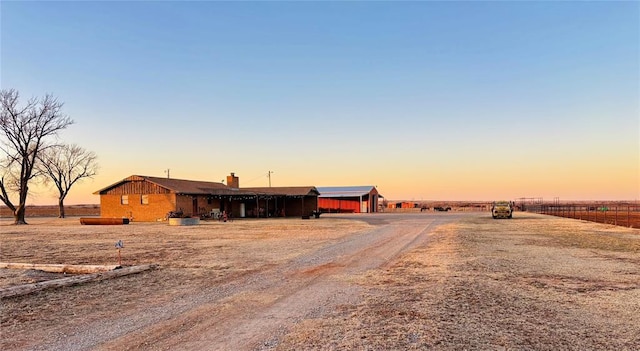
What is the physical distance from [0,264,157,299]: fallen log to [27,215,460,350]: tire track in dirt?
125 inches

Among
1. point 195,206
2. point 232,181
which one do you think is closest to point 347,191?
point 232,181

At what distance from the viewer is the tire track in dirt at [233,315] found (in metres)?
5.82

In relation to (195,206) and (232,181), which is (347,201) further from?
(195,206)

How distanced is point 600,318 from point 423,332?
10.5 ft

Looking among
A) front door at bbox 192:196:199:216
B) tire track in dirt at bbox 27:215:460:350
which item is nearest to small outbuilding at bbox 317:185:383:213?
front door at bbox 192:196:199:216

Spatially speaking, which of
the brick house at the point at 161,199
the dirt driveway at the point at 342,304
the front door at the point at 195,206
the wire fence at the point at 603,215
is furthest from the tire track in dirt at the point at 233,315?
the front door at the point at 195,206

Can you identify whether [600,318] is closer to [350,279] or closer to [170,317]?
[350,279]

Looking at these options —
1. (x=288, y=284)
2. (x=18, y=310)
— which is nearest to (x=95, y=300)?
(x=18, y=310)

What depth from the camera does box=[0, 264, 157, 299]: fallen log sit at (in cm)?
874

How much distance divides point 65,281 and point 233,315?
518 centimetres

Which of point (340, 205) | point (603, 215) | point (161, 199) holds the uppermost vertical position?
point (161, 199)

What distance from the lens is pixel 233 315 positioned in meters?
7.14

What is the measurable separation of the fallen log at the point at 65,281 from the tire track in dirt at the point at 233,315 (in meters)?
3.18

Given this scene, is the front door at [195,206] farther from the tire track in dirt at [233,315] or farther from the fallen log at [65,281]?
the tire track in dirt at [233,315]
